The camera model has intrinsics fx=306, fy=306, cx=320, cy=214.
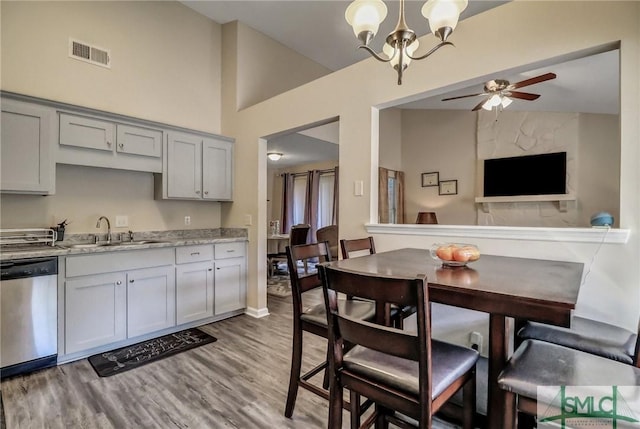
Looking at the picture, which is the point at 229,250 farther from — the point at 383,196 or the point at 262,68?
the point at 383,196

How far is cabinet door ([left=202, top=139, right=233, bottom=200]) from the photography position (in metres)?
3.67


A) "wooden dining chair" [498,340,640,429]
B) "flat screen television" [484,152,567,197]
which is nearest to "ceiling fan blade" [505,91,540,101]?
"flat screen television" [484,152,567,197]

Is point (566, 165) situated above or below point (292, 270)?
above

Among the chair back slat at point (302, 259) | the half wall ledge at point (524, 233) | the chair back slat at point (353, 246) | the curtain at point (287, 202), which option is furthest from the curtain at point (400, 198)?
the chair back slat at point (302, 259)

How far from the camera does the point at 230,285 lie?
356cm

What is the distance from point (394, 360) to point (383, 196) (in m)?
4.81

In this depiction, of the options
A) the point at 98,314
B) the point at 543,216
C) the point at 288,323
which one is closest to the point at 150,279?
the point at 98,314

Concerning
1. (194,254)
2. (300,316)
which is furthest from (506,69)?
(194,254)

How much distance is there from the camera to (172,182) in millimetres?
3387

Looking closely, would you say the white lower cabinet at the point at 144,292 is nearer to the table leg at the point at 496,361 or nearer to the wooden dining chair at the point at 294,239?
the wooden dining chair at the point at 294,239

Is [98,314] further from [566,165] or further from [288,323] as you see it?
[566,165]

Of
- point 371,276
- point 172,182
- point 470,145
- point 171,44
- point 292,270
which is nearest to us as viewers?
point 371,276

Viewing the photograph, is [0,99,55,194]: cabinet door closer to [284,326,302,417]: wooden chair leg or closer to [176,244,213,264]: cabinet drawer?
[176,244,213,264]: cabinet drawer

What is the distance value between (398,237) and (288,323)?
1708mm
